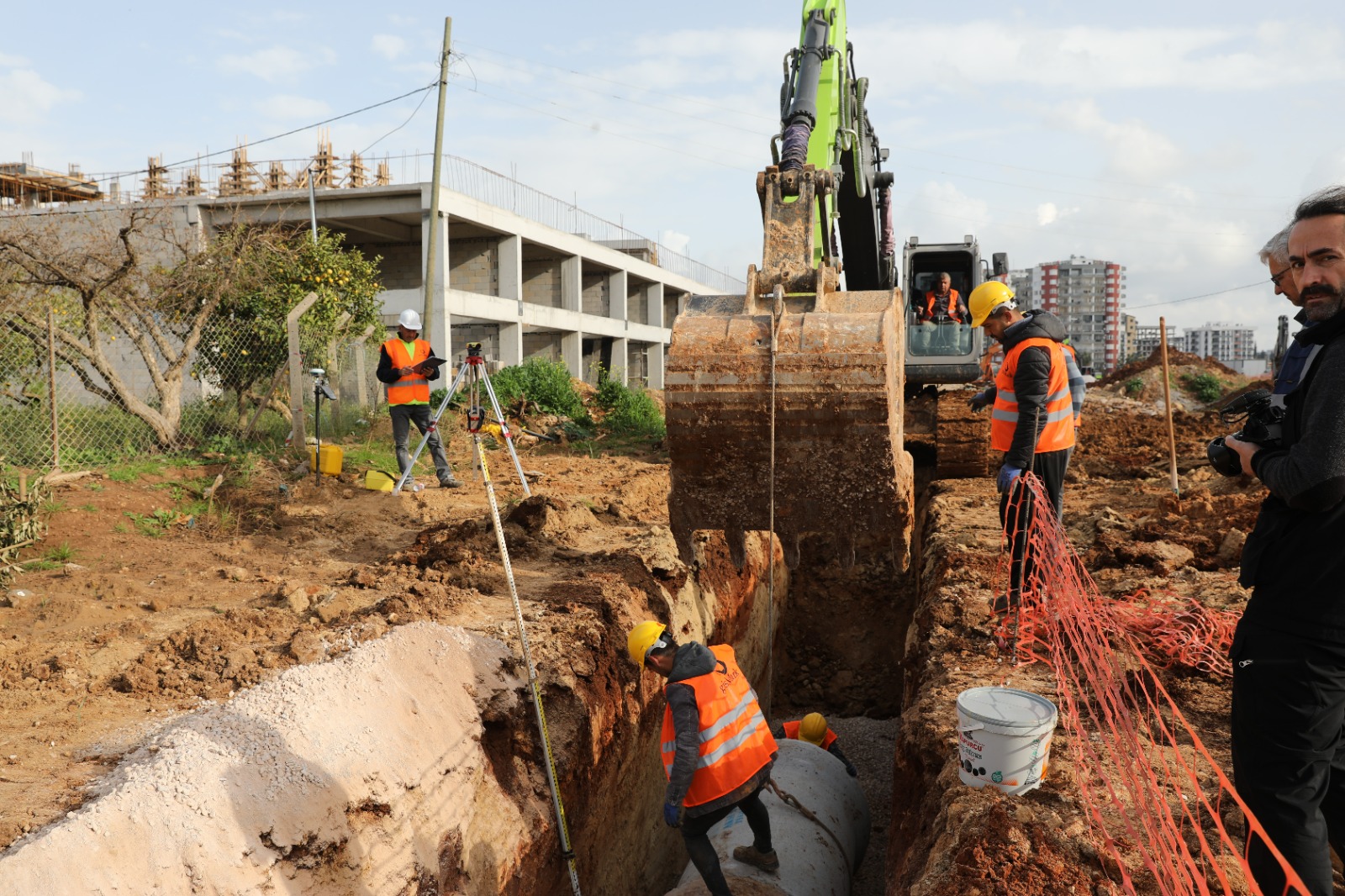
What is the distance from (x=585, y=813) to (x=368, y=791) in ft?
5.73

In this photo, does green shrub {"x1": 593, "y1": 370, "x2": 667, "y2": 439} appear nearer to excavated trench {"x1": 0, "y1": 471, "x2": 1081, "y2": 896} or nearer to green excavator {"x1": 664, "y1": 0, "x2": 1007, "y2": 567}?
excavated trench {"x1": 0, "y1": 471, "x2": 1081, "y2": 896}

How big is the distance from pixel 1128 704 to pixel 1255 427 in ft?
8.24

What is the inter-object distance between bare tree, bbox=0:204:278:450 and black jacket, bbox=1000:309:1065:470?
924 cm

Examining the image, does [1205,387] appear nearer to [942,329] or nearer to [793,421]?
[942,329]

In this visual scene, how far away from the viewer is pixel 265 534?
327 inches

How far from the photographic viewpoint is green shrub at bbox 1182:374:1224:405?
96.1 ft

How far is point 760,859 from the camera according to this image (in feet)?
16.1

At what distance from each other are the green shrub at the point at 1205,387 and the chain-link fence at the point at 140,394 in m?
26.7

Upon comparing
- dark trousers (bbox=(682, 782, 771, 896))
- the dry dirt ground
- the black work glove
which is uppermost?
the dry dirt ground

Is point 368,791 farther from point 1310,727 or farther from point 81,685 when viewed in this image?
point 1310,727

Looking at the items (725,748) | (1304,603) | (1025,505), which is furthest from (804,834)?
(1304,603)

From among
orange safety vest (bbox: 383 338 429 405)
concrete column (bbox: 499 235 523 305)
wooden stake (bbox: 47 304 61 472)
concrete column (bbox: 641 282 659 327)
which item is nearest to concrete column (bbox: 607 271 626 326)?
concrete column (bbox: 641 282 659 327)

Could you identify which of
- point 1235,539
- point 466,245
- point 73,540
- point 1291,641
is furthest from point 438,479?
point 466,245

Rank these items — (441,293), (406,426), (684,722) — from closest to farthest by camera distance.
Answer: (684,722) < (406,426) < (441,293)
